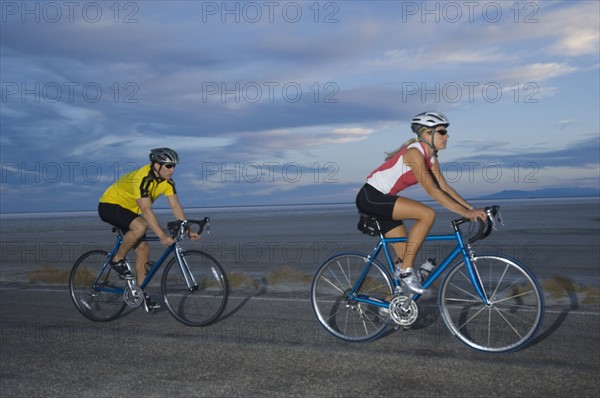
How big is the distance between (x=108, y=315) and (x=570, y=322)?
558 cm

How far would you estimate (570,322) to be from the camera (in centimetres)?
635

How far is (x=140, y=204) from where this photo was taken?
6688 mm

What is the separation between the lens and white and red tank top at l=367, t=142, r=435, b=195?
554 centimetres

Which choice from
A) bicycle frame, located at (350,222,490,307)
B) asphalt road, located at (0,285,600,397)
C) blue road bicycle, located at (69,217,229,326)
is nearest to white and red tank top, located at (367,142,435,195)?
bicycle frame, located at (350,222,490,307)

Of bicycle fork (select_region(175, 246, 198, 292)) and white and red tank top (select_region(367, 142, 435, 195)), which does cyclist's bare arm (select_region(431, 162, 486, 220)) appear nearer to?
white and red tank top (select_region(367, 142, 435, 195))

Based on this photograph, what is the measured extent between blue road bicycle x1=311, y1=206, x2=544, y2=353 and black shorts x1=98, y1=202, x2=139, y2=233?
2624 millimetres

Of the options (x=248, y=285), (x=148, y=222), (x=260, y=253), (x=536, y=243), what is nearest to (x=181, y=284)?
(x=148, y=222)

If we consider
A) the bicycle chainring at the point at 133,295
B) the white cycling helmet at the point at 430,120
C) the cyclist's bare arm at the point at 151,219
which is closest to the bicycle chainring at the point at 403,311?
the white cycling helmet at the point at 430,120

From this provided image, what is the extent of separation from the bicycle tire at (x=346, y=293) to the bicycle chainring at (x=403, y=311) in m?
0.22

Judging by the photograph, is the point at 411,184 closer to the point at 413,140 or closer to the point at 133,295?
the point at 413,140

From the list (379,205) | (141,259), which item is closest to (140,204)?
(141,259)

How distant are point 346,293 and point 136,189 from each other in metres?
2.75

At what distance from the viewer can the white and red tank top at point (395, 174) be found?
5.54m

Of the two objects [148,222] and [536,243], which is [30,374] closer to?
[148,222]
